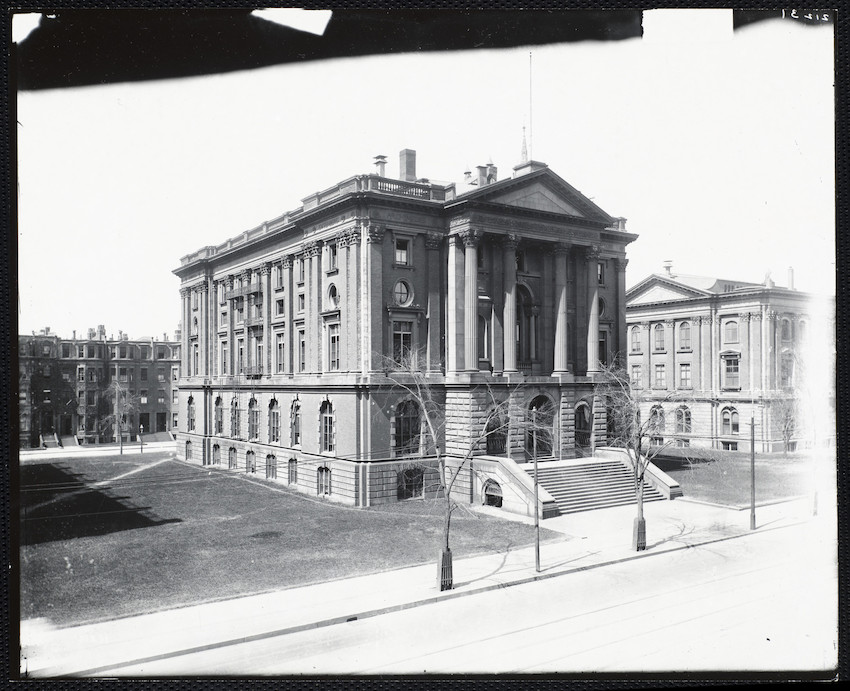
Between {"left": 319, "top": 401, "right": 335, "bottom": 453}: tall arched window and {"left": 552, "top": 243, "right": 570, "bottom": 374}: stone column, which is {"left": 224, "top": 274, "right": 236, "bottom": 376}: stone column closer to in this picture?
{"left": 319, "top": 401, "right": 335, "bottom": 453}: tall arched window

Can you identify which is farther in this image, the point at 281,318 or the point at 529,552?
the point at 281,318

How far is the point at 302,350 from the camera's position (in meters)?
35.0

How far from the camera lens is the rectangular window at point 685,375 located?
54094 mm

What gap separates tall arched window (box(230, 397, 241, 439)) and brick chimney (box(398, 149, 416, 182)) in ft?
59.6

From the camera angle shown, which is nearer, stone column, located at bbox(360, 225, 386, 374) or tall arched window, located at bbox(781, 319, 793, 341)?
stone column, located at bbox(360, 225, 386, 374)

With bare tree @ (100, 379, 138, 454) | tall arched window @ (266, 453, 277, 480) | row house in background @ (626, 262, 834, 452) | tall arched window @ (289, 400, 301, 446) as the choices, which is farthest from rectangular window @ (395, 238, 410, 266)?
row house in background @ (626, 262, 834, 452)

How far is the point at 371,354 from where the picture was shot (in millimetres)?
29641

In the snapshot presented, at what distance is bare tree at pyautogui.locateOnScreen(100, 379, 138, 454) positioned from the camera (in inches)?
1340

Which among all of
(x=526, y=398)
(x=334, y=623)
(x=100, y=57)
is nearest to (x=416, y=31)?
(x=100, y=57)

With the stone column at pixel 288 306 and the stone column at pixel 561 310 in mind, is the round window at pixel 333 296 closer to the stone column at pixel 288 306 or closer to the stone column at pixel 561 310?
the stone column at pixel 288 306

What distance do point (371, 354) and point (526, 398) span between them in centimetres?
894

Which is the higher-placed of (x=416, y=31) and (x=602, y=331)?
(x=416, y=31)

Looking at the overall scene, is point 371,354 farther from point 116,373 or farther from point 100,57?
point 100,57

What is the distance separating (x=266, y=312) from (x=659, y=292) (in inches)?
1413
